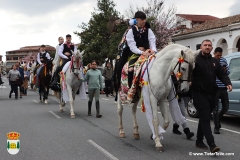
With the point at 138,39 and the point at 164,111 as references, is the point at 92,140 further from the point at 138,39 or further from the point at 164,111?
the point at 138,39

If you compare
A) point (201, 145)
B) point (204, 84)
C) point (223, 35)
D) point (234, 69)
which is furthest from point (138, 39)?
point (223, 35)

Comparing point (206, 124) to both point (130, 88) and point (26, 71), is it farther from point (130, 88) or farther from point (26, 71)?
point (26, 71)

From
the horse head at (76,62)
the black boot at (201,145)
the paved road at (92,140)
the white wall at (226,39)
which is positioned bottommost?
the paved road at (92,140)

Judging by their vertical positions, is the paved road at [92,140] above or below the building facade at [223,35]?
below

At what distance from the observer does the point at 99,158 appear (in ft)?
20.9

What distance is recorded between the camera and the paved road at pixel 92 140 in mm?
6598

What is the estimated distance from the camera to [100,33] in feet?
150

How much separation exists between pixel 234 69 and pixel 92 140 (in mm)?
4935

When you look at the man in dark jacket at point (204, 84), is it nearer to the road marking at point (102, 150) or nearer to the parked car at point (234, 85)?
the road marking at point (102, 150)

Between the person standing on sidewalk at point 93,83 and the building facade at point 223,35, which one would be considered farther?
the building facade at point 223,35

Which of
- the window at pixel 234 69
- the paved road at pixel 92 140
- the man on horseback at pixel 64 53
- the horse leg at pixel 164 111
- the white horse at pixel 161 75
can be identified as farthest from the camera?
the man on horseback at pixel 64 53

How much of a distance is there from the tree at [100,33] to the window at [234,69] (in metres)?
31.5

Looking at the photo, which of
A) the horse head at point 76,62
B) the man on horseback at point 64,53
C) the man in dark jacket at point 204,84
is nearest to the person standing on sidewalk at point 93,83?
the horse head at point 76,62

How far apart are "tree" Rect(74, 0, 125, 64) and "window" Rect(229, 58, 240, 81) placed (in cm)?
3151
